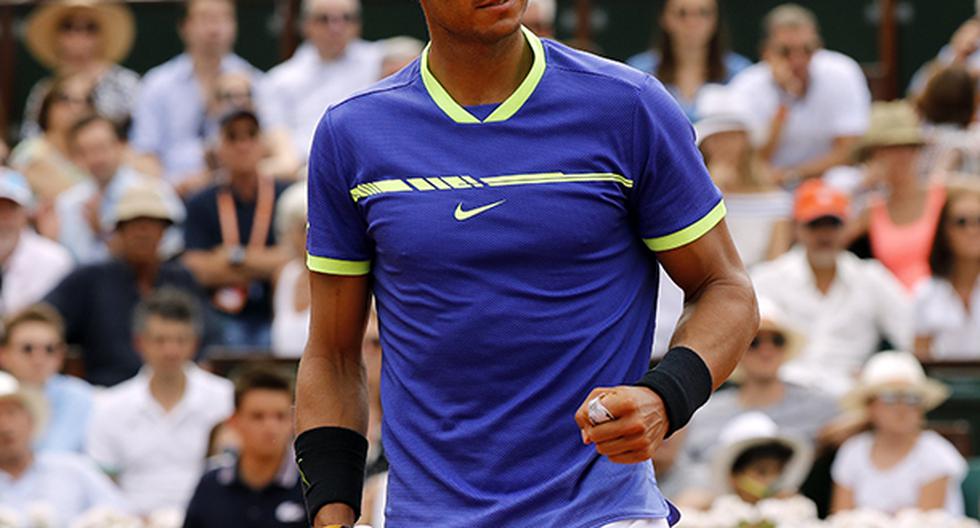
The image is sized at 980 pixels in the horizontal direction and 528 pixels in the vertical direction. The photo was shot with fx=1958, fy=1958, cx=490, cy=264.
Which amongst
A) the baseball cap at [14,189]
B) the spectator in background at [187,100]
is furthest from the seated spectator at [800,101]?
the baseball cap at [14,189]

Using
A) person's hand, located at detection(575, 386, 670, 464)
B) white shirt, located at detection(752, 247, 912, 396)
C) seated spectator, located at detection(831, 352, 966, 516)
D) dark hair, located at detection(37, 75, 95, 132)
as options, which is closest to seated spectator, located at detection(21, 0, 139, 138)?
dark hair, located at detection(37, 75, 95, 132)

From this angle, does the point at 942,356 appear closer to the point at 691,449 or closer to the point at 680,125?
the point at 691,449

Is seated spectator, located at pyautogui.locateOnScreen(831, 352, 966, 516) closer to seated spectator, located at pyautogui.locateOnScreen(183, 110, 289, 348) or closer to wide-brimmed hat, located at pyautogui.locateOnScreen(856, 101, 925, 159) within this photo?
wide-brimmed hat, located at pyautogui.locateOnScreen(856, 101, 925, 159)

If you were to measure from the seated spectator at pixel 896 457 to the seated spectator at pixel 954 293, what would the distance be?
48.3 inches

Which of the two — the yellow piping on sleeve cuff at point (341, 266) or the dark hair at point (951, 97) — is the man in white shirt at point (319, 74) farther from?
the yellow piping on sleeve cuff at point (341, 266)

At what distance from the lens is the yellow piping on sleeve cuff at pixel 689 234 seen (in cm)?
330

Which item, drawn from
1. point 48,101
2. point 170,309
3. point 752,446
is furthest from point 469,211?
point 48,101

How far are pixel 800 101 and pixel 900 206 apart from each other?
1384 mm

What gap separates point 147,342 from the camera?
8906 mm

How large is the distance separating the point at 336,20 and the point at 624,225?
842cm

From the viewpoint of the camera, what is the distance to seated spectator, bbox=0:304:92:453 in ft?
29.0

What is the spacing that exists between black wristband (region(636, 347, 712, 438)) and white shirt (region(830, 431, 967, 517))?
15.6 ft

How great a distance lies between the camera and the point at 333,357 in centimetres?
355

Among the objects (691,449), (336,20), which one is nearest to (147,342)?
(691,449)
